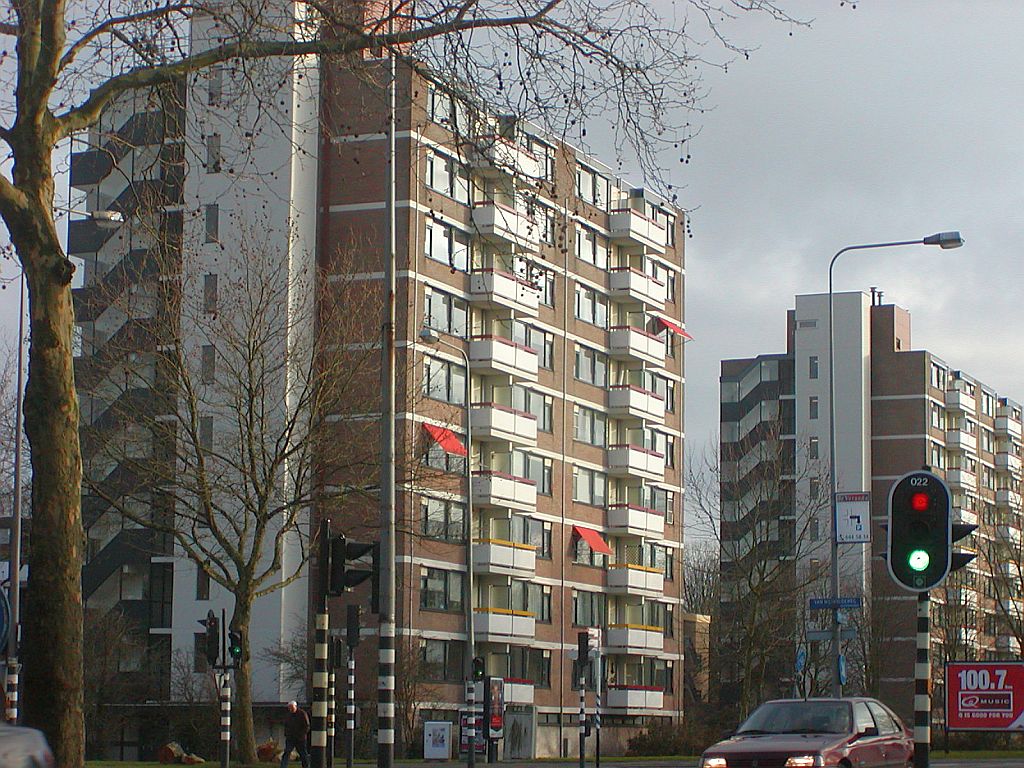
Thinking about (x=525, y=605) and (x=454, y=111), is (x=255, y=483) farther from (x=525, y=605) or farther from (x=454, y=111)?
(x=525, y=605)

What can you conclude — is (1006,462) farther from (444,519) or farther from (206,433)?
(206,433)

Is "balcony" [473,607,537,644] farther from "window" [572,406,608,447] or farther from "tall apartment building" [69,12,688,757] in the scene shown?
"window" [572,406,608,447]

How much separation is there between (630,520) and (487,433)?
11.7 meters

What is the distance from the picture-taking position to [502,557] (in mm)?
68812

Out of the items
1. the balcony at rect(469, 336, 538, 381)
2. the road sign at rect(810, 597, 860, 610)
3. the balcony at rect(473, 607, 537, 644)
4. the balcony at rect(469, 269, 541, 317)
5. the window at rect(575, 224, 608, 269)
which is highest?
the window at rect(575, 224, 608, 269)

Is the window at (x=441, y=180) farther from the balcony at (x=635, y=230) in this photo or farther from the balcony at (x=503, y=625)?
the balcony at (x=503, y=625)

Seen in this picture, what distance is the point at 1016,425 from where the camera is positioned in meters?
133

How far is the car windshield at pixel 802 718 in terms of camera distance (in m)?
19.2

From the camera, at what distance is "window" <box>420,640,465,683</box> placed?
6503cm

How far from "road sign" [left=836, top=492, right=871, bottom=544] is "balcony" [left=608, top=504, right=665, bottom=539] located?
35.8 meters

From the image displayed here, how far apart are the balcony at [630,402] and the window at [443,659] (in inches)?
634

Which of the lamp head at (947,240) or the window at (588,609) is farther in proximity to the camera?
the window at (588,609)

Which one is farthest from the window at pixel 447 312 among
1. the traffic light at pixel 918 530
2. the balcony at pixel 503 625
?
the traffic light at pixel 918 530

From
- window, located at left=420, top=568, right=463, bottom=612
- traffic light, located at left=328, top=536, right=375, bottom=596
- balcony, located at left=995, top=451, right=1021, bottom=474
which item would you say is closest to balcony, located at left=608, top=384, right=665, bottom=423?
window, located at left=420, top=568, right=463, bottom=612
